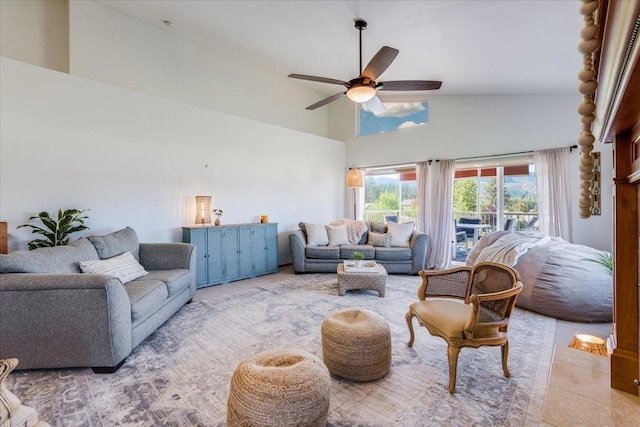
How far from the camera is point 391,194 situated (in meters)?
6.84

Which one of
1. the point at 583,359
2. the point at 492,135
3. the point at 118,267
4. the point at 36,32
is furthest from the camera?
the point at 492,135

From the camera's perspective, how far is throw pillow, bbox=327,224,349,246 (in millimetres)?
5633

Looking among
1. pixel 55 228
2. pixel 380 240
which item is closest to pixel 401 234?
pixel 380 240

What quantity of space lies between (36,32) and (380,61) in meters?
4.43

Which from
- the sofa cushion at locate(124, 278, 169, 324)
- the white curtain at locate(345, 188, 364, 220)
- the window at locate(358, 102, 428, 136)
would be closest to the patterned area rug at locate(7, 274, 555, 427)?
the sofa cushion at locate(124, 278, 169, 324)

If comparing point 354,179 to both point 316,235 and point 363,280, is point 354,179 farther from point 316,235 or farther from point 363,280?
point 363,280

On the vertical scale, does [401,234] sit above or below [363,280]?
above

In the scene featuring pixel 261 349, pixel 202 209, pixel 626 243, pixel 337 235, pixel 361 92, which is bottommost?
pixel 261 349

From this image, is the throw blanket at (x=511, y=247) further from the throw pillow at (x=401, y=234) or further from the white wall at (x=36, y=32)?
the white wall at (x=36, y=32)

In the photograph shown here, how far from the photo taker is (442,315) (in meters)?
2.22

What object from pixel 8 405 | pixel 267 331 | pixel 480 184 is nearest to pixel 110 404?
pixel 8 405

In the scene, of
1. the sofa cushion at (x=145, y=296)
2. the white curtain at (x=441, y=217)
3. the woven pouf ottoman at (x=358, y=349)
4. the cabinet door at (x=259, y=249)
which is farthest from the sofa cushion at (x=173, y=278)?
the white curtain at (x=441, y=217)

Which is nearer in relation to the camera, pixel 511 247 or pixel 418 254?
pixel 511 247

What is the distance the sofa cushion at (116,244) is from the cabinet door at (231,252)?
138 centimetres
